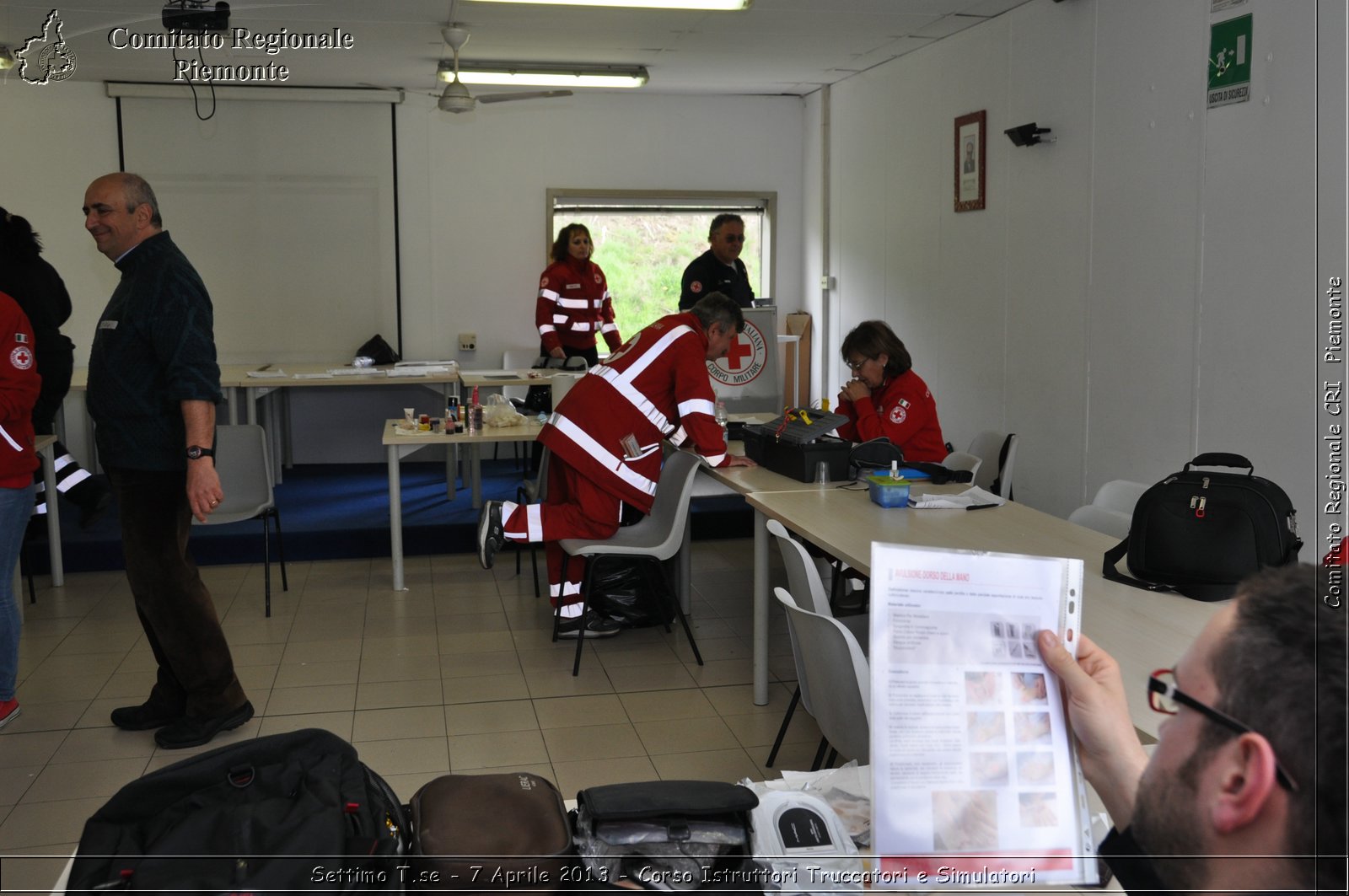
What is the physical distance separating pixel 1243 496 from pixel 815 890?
1.63 meters

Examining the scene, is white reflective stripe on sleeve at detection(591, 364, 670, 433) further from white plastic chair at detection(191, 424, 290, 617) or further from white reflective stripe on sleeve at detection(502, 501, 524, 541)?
white plastic chair at detection(191, 424, 290, 617)

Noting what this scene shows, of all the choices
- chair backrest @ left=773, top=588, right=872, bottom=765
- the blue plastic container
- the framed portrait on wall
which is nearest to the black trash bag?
the blue plastic container

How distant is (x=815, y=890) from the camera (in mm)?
1527

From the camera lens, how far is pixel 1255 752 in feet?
2.92

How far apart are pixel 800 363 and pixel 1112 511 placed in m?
5.85

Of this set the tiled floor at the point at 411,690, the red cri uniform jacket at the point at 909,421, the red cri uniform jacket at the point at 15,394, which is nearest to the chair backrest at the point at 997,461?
the red cri uniform jacket at the point at 909,421

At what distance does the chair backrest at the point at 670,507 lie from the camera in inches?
175

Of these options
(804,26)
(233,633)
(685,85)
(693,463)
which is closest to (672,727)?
(693,463)

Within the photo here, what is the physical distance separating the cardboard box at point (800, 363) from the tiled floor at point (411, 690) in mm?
3801

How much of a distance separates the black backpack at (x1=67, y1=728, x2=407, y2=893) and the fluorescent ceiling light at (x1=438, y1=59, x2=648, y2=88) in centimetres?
666

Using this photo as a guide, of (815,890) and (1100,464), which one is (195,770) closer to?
(815,890)

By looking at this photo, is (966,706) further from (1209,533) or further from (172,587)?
Answer: (172,587)

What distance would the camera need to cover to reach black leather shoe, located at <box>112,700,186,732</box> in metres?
3.84

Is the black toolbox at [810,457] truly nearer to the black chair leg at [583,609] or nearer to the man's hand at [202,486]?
the black chair leg at [583,609]
